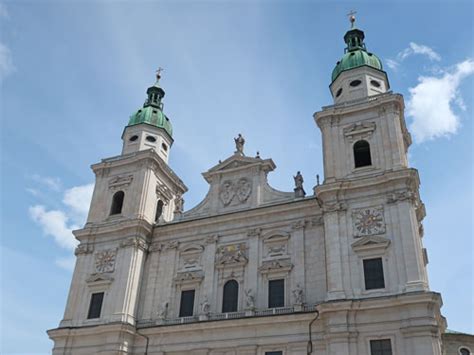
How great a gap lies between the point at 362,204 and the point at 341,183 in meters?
1.74

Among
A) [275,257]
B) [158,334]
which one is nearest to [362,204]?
[275,257]

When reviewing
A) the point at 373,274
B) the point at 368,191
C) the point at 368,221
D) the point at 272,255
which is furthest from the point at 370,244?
the point at 272,255

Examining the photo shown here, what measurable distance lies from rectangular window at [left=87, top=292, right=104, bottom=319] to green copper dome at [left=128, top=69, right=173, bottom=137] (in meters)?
15.0

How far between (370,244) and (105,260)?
1820cm

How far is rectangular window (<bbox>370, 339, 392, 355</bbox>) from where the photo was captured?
23547mm

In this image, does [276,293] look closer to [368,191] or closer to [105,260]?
[368,191]

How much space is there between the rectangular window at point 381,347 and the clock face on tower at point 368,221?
589 centimetres

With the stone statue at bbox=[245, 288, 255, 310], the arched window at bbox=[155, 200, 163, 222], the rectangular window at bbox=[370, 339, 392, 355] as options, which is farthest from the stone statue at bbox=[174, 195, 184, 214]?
the rectangular window at bbox=[370, 339, 392, 355]

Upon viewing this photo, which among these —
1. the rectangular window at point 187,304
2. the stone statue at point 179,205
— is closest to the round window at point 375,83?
the stone statue at point 179,205

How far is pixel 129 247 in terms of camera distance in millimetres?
33250

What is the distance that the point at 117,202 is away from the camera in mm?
37375

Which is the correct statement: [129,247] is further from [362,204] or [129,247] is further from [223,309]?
[362,204]

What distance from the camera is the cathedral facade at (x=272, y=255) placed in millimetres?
25031

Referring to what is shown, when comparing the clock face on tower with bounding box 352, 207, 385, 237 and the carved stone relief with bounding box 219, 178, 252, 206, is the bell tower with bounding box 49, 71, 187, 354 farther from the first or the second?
the clock face on tower with bounding box 352, 207, 385, 237
